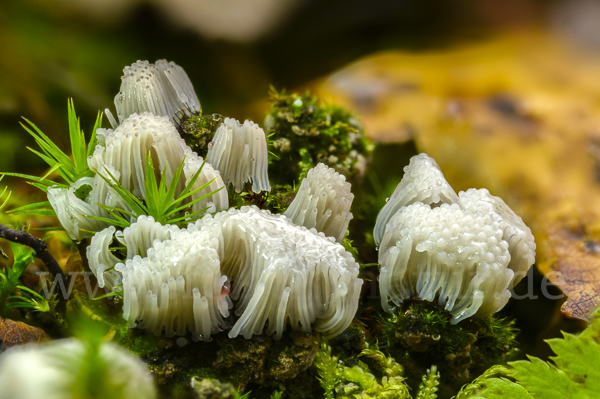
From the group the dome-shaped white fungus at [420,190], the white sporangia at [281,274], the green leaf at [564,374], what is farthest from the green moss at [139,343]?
the green leaf at [564,374]

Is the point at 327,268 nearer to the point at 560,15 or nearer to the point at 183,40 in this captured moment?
the point at 183,40

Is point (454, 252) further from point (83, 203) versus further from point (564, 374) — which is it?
point (83, 203)

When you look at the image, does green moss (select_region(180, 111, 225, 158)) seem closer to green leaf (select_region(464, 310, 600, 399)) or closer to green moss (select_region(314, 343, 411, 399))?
green moss (select_region(314, 343, 411, 399))

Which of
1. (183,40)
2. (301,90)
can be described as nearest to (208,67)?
(183,40)

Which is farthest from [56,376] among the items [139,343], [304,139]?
[304,139]


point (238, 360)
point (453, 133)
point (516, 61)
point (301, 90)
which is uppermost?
point (516, 61)

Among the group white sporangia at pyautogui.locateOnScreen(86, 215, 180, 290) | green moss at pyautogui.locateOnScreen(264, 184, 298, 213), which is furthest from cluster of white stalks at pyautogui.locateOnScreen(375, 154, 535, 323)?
white sporangia at pyautogui.locateOnScreen(86, 215, 180, 290)

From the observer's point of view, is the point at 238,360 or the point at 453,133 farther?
the point at 453,133
